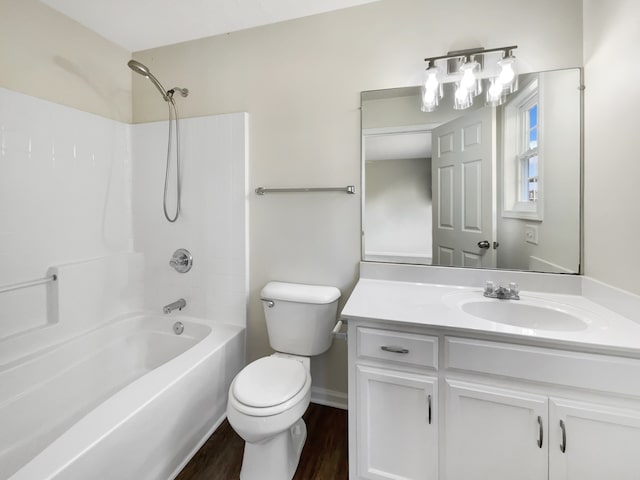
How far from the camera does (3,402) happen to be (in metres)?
1.35

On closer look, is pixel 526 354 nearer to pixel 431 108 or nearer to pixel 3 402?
pixel 431 108

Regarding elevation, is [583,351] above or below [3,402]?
above

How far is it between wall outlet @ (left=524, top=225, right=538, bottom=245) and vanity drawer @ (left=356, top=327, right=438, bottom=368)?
0.81 m

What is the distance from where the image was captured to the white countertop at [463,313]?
0.99 m

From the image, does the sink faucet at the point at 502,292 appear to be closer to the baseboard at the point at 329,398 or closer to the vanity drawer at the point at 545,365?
the vanity drawer at the point at 545,365

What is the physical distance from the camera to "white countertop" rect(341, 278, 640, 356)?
3.25 ft

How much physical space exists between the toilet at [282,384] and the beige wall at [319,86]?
0.20m

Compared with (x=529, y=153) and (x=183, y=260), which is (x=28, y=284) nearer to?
(x=183, y=260)

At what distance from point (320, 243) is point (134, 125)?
1.65 meters

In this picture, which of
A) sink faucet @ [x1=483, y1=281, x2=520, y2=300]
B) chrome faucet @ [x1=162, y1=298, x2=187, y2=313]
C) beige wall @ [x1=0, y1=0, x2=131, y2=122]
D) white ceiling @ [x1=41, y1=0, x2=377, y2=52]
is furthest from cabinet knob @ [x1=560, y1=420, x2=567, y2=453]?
beige wall @ [x1=0, y1=0, x2=131, y2=122]

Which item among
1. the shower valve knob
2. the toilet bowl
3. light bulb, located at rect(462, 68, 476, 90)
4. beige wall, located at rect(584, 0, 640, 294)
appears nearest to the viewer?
beige wall, located at rect(584, 0, 640, 294)

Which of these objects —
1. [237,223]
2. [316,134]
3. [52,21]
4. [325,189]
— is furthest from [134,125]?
[325,189]

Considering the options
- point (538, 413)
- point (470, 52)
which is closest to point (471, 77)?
point (470, 52)

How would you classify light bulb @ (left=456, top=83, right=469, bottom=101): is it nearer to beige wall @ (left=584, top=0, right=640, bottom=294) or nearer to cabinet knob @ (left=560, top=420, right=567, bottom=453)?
beige wall @ (left=584, top=0, right=640, bottom=294)
